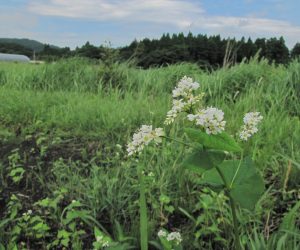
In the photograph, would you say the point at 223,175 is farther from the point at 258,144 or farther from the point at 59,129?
the point at 59,129

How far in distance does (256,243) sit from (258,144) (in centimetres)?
127

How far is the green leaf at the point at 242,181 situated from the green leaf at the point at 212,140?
191mm

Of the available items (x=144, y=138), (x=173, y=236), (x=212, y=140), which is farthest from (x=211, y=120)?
(x=173, y=236)

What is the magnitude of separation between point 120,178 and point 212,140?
1.58 metres

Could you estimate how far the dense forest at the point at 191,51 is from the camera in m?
7.38

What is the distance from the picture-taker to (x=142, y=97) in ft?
16.7

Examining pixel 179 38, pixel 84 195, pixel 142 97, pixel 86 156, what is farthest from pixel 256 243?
pixel 179 38

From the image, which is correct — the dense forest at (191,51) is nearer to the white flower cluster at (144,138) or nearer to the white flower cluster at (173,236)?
the white flower cluster at (173,236)

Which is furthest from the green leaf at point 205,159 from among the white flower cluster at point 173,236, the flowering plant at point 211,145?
the white flower cluster at point 173,236

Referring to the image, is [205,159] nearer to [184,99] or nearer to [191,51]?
[184,99]

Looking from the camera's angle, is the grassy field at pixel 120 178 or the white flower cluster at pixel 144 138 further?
the grassy field at pixel 120 178

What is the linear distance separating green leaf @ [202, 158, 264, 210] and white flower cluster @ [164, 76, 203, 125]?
0.95 ft

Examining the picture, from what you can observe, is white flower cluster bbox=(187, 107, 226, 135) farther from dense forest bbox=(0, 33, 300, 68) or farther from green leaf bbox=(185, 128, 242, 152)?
dense forest bbox=(0, 33, 300, 68)

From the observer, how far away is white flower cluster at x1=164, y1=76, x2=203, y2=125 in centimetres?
151
